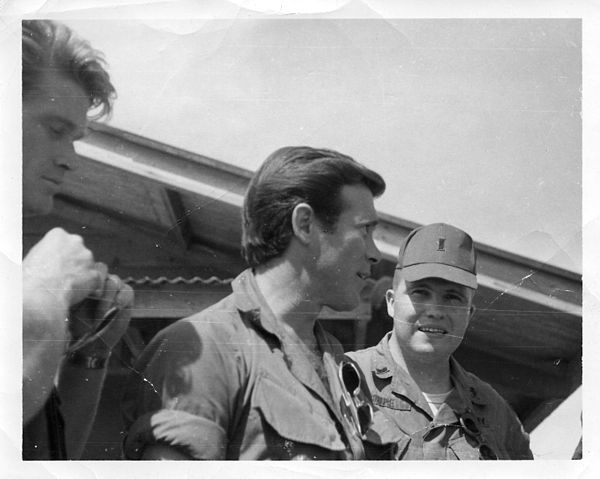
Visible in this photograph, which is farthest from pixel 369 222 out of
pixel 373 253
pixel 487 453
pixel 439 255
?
pixel 487 453

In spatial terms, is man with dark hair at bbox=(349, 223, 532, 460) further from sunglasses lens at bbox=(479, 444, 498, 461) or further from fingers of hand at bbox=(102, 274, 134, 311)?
fingers of hand at bbox=(102, 274, 134, 311)

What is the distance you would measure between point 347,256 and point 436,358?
36 cm

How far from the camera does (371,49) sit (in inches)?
121

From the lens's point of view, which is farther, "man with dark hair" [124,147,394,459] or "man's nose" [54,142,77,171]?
"man's nose" [54,142,77,171]

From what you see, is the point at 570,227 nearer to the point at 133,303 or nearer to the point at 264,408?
the point at 264,408

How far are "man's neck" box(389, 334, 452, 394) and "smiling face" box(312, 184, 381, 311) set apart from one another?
0.57 ft

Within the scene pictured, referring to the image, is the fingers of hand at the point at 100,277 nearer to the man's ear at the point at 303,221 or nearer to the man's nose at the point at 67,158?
the man's nose at the point at 67,158

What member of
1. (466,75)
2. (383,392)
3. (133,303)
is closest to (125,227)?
(133,303)

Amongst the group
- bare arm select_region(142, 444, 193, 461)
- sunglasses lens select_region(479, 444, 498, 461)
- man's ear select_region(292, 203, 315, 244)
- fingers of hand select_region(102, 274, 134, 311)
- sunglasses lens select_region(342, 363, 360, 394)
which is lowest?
bare arm select_region(142, 444, 193, 461)

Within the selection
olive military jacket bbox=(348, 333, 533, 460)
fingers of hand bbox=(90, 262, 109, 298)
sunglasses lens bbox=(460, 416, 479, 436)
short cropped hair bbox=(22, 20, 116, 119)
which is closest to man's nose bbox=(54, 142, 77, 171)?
short cropped hair bbox=(22, 20, 116, 119)

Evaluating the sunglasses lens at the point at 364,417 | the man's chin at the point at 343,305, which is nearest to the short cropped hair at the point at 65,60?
the man's chin at the point at 343,305

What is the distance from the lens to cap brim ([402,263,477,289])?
3.01 meters

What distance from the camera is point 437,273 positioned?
9.87 feet
